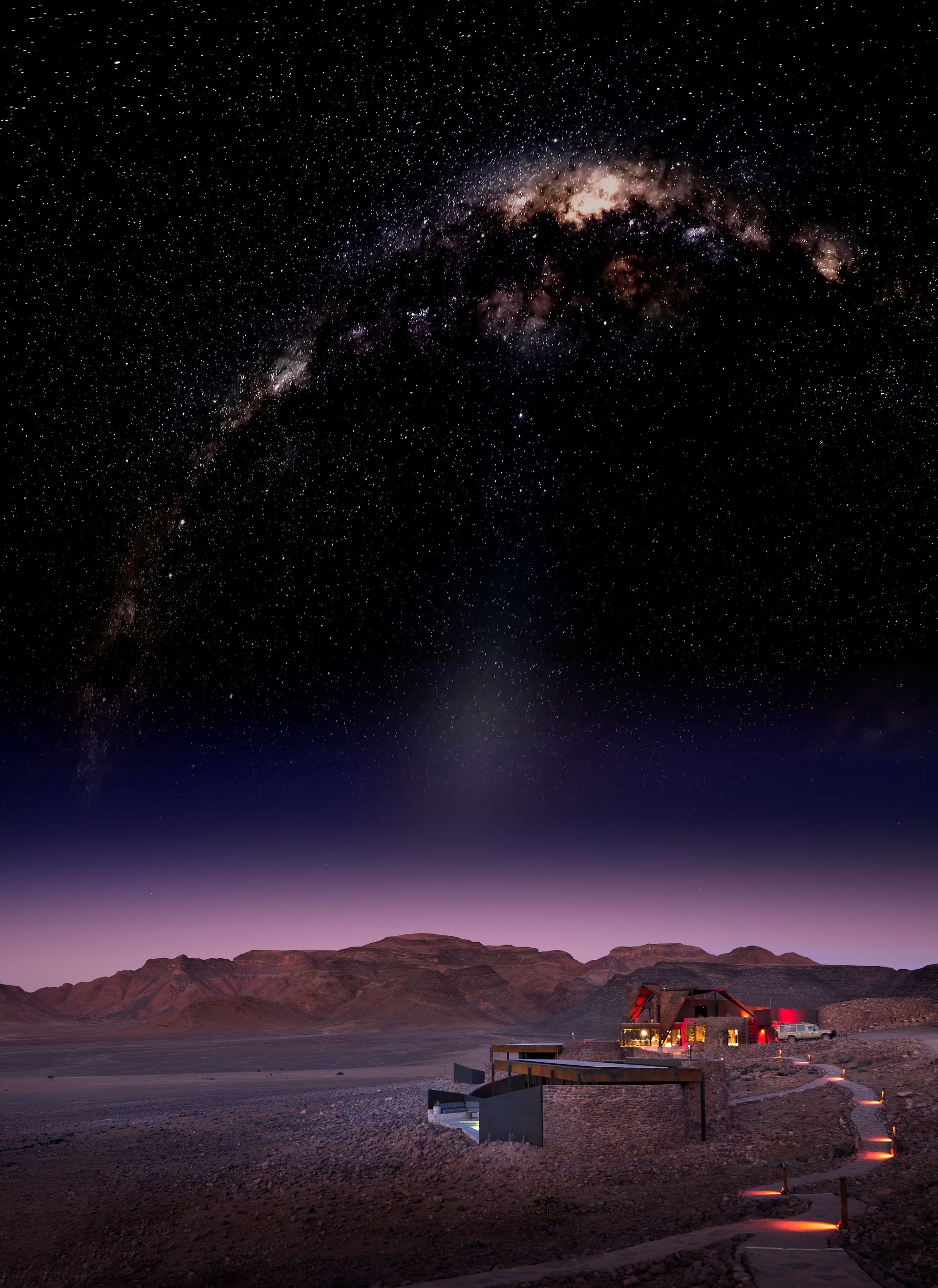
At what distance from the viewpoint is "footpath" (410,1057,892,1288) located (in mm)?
10070

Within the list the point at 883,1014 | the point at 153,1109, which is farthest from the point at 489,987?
the point at 153,1109

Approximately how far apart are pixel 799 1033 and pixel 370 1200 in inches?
1418

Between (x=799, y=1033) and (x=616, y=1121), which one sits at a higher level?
(x=616, y=1121)

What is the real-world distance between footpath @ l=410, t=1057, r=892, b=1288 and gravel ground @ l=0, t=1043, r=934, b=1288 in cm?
41

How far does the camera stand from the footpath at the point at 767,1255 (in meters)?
10.1

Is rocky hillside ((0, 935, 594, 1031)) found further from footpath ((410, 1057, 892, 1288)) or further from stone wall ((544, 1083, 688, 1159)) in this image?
footpath ((410, 1057, 892, 1288))

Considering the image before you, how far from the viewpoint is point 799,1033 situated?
45781 mm

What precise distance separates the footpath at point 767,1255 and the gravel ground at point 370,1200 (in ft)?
1.33

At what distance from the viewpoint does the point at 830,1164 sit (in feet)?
55.9

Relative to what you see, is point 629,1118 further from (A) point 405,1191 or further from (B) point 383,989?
(B) point 383,989

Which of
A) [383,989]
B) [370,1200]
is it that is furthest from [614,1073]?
[383,989]

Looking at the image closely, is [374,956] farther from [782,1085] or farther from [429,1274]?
[429,1274]

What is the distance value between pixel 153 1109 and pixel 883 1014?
131 ft

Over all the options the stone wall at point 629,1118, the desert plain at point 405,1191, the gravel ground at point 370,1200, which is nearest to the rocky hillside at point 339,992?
the desert plain at point 405,1191
